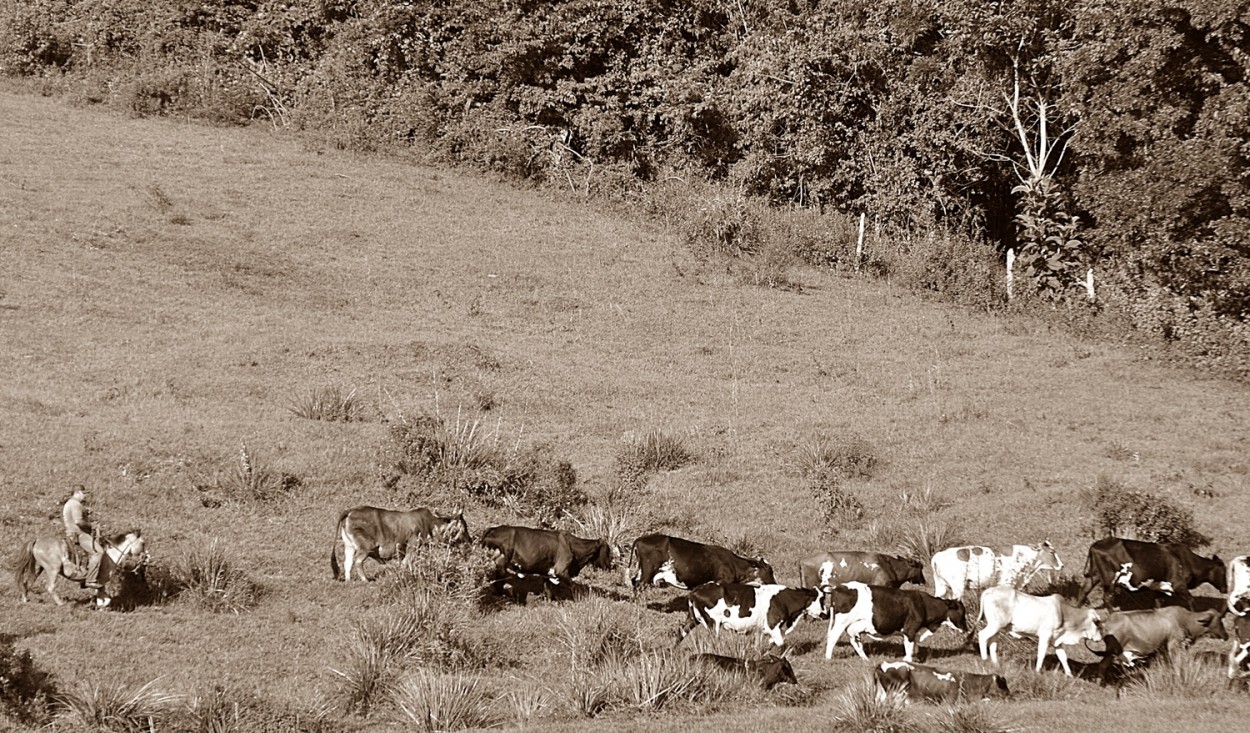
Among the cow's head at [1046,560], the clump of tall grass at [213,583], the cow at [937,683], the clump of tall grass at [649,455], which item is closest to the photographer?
the cow at [937,683]

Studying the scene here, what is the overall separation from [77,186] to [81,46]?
1656 centimetres

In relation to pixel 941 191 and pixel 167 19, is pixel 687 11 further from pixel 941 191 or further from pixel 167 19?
pixel 167 19

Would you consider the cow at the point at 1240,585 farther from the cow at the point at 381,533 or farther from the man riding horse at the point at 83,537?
the man riding horse at the point at 83,537

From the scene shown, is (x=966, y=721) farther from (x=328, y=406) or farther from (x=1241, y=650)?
(x=328, y=406)

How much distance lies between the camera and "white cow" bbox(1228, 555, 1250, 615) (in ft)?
48.9

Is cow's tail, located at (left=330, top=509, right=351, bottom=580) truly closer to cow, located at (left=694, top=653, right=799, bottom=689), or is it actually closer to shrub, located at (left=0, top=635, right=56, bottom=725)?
shrub, located at (left=0, top=635, right=56, bottom=725)

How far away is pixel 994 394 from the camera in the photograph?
82.3 feet

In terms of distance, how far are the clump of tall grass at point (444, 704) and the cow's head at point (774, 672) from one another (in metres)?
2.72

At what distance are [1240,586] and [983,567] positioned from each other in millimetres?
3047

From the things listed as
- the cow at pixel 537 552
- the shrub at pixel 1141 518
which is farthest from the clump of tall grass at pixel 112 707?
the shrub at pixel 1141 518

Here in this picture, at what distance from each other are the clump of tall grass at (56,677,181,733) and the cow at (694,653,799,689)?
206 inches

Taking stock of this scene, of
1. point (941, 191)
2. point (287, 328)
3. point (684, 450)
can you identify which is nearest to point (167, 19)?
point (287, 328)

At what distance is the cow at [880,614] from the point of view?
44.8 ft

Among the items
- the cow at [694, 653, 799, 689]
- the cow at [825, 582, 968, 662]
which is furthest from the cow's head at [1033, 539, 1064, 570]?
the cow at [694, 653, 799, 689]
